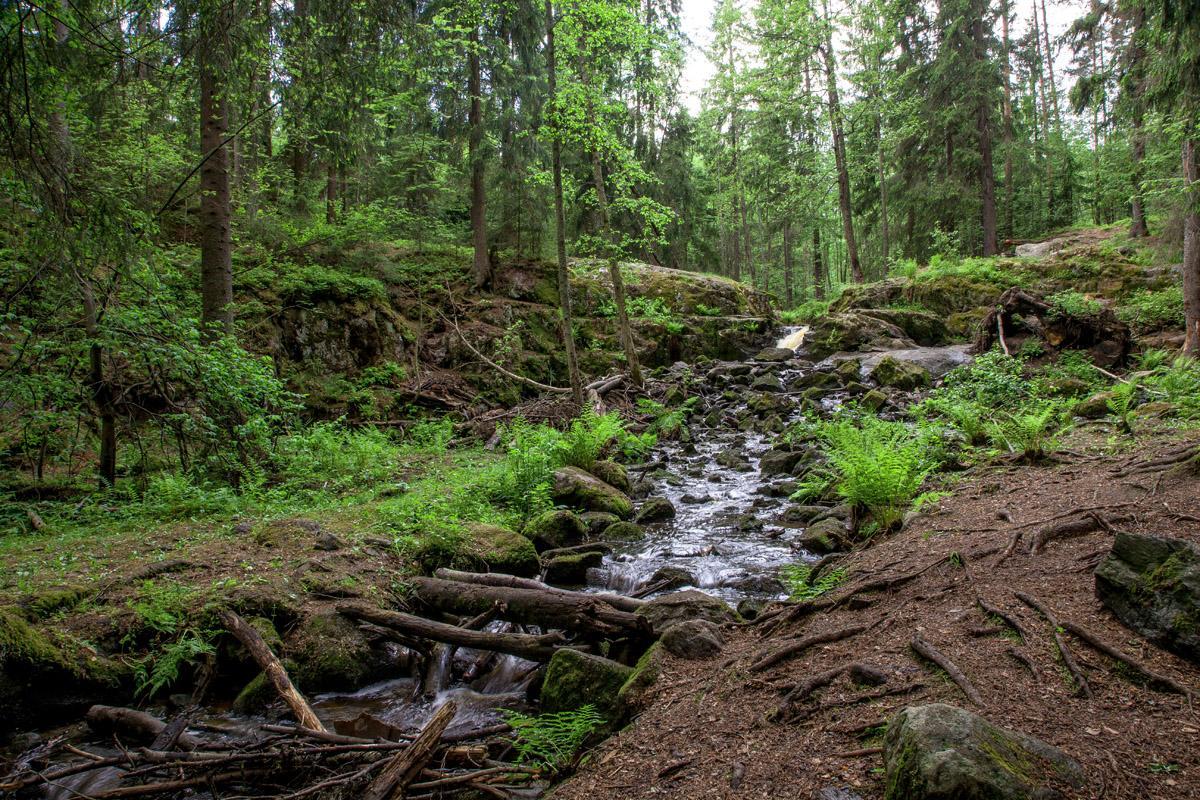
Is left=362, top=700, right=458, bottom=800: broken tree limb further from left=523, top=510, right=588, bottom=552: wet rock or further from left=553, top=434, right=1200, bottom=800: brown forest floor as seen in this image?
left=523, top=510, right=588, bottom=552: wet rock

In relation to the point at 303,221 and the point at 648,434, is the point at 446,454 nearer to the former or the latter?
the point at 648,434

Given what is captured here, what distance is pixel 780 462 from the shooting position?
34.8 ft

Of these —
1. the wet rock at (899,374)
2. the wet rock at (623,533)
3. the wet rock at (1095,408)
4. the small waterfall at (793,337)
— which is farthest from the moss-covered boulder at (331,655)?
the small waterfall at (793,337)

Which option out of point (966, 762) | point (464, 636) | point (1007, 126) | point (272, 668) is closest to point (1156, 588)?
point (966, 762)

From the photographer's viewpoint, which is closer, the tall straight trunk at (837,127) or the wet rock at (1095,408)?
the wet rock at (1095,408)

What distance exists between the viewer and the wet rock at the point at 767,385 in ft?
54.9

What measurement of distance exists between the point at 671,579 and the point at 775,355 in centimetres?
1485

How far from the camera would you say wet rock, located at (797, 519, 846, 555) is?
6.62 m

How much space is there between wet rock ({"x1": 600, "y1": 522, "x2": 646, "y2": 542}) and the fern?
13.8 feet

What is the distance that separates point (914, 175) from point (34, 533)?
3015cm

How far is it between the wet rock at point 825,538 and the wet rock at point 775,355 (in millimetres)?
13005

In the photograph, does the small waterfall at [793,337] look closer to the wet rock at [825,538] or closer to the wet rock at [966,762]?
the wet rock at [825,538]

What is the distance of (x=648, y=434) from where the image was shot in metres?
12.9

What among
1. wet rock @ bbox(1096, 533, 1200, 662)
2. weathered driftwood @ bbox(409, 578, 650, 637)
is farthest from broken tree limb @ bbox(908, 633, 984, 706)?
weathered driftwood @ bbox(409, 578, 650, 637)
